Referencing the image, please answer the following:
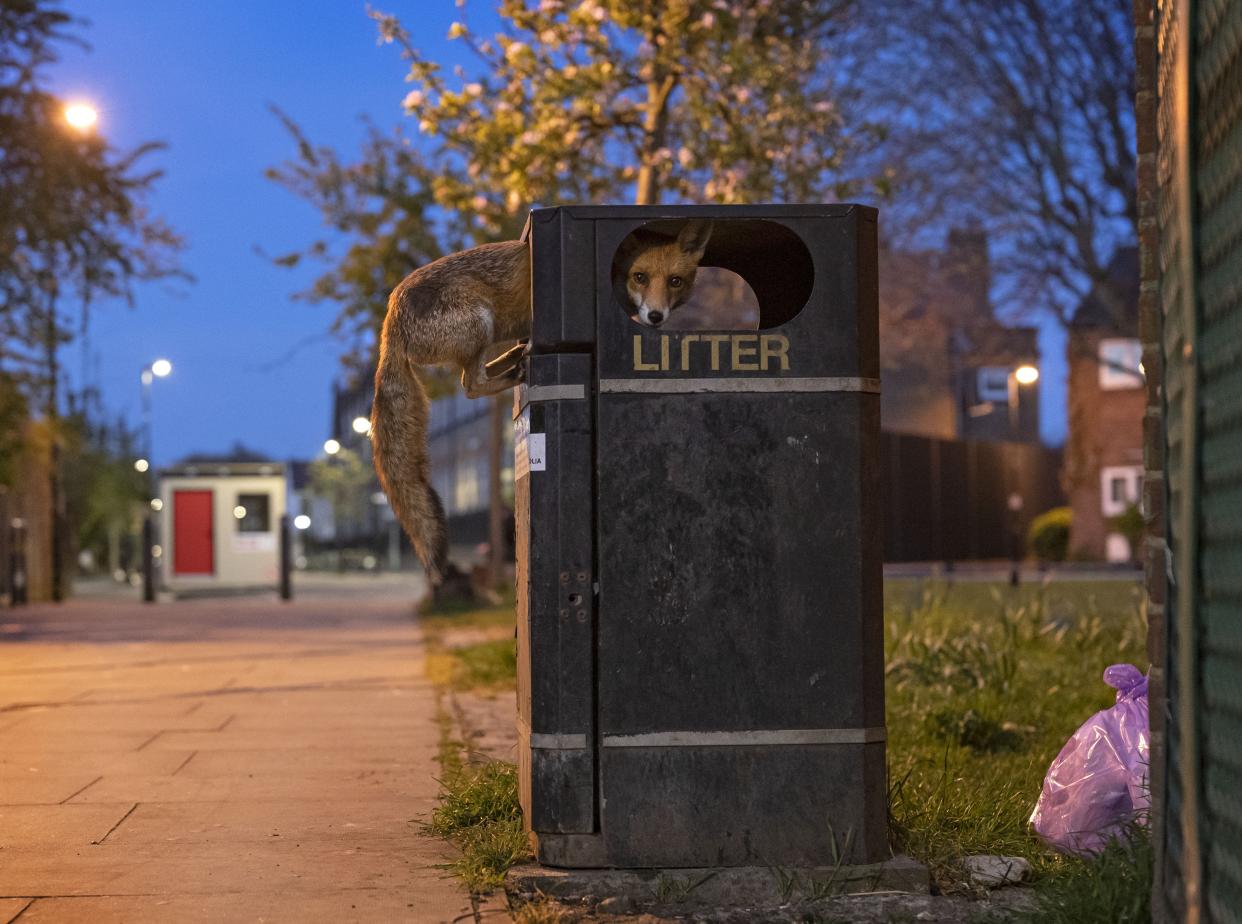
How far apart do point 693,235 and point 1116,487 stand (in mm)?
38272

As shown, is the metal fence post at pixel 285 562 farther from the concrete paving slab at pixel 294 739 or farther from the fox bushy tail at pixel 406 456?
the fox bushy tail at pixel 406 456

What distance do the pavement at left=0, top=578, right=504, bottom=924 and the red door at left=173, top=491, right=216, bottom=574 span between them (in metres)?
16.2

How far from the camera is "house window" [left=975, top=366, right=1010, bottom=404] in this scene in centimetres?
5912

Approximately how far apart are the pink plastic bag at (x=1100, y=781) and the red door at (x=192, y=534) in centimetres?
2718

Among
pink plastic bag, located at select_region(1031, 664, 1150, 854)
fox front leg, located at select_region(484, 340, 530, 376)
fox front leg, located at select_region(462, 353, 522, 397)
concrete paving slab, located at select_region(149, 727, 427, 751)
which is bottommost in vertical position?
concrete paving slab, located at select_region(149, 727, 427, 751)

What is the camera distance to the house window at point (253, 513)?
3128 cm

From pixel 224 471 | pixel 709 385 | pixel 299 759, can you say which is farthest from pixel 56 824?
pixel 224 471

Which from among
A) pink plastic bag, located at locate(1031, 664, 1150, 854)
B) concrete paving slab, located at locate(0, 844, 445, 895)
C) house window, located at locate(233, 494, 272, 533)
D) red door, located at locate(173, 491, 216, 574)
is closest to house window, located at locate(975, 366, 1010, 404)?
house window, located at locate(233, 494, 272, 533)

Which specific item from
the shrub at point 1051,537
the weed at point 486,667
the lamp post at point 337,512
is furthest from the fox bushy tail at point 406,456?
the lamp post at point 337,512

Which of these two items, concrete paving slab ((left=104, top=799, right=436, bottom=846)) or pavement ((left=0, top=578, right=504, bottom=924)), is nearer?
pavement ((left=0, top=578, right=504, bottom=924))

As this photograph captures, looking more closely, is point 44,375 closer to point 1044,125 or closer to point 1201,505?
point 1044,125

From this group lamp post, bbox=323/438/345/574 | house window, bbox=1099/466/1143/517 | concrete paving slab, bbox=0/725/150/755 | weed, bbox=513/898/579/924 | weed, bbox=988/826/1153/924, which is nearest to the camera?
weed, bbox=988/826/1153/924

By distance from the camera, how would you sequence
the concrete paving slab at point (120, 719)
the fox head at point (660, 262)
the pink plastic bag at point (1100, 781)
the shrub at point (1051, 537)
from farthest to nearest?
1. the shrub at point (1051, 537)
2. the concrete paving slab at point (120, 719)
3. the fox head at point (660, 262)
4. the pink plastic bag at point (1100, 781)

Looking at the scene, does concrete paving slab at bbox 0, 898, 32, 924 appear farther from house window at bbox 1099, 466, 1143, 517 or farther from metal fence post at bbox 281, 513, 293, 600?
A: house window at bbox 1099, 466, 1143, 517
